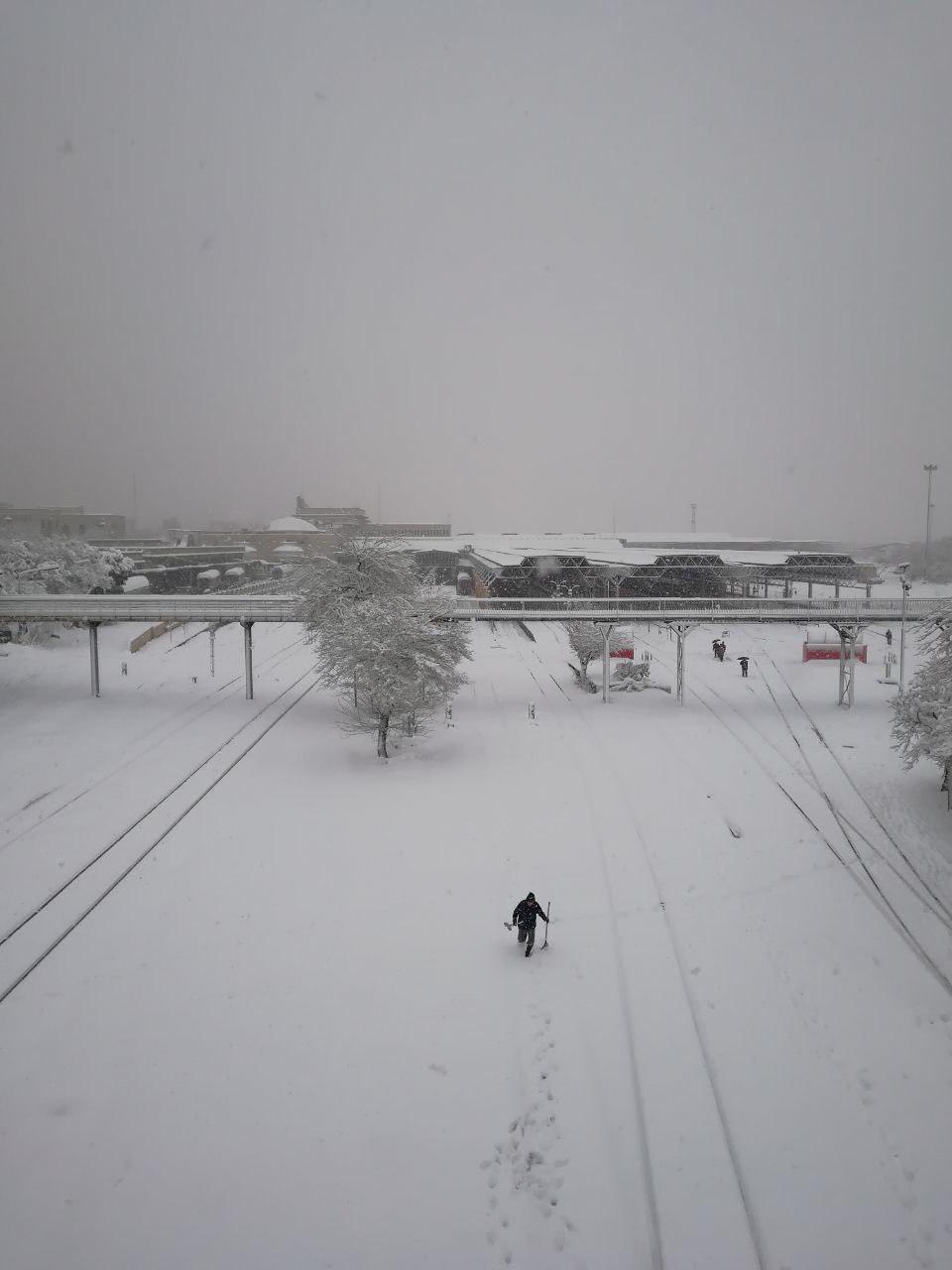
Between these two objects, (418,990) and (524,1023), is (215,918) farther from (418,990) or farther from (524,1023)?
(524,1023)

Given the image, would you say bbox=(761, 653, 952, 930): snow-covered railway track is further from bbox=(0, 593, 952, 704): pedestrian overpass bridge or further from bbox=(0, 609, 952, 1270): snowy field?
bbox=(0, 593, 952, 704): pedestrian overpass bridge

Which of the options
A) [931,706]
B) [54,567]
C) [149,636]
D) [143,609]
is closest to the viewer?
[931,706]

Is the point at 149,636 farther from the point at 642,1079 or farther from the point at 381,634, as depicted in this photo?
the point at 642,1079

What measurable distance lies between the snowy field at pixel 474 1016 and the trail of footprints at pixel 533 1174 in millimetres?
40

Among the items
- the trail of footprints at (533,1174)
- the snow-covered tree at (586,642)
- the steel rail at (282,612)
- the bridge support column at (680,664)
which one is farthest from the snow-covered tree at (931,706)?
the snow-covered tree at (586,642)

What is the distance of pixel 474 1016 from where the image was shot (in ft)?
36.7

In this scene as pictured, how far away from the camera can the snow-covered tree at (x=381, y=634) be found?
2348cm

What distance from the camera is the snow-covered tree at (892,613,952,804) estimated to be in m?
18.2

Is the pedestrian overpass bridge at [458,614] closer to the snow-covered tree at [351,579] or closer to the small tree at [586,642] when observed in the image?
the snow-covered tree at [351,579]

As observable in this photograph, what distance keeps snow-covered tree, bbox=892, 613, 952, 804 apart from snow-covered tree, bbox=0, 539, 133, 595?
45.9 meters

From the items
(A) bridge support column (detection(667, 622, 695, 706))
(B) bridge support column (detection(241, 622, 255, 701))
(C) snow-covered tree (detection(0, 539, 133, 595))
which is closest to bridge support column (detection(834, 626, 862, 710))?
(A) bridge support column (detection(667, 622, 695, 706))

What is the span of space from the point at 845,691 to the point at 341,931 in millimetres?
28095

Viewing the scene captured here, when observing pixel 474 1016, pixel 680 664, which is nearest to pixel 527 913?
pixel 474 1016

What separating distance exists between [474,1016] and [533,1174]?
2926 mm
